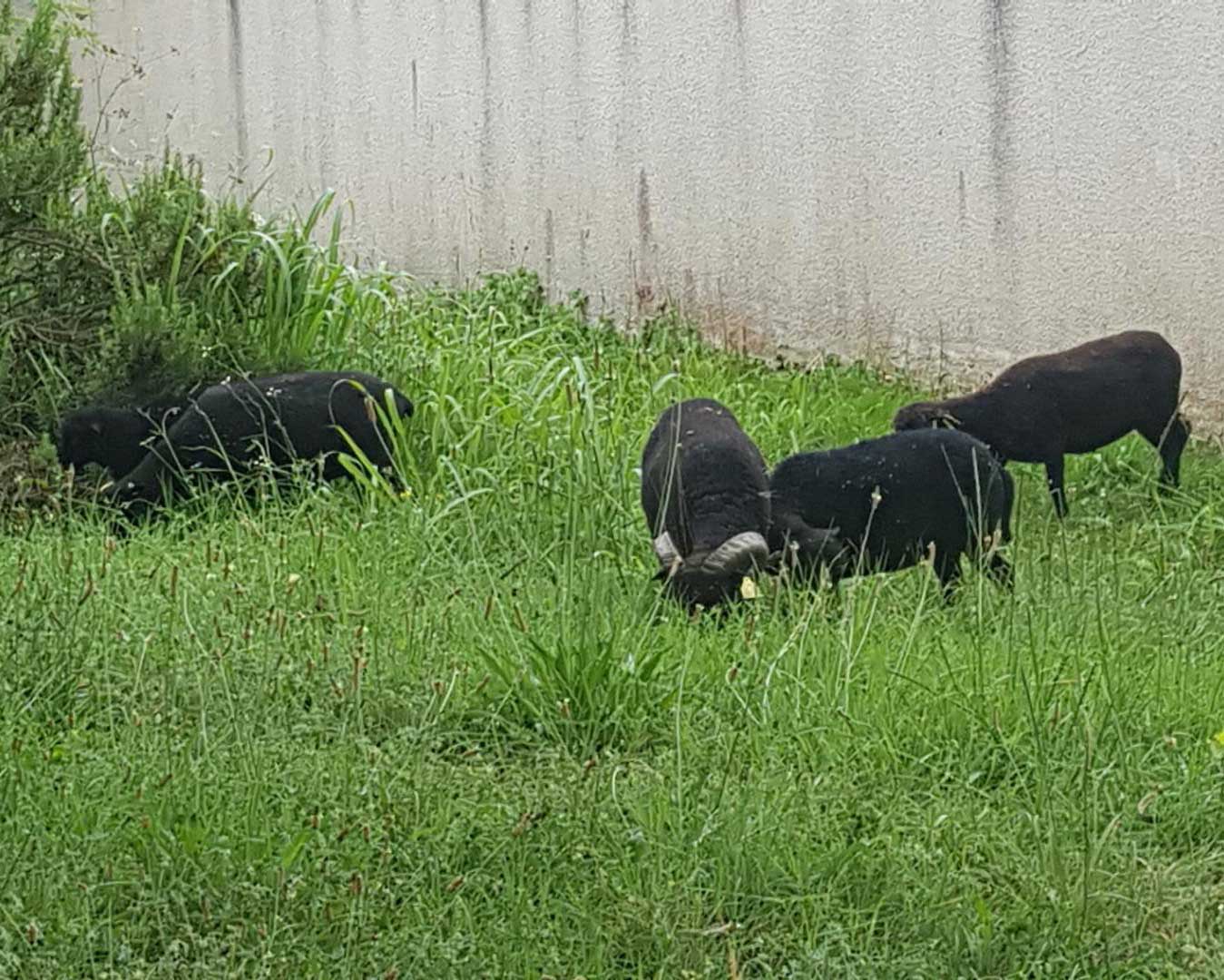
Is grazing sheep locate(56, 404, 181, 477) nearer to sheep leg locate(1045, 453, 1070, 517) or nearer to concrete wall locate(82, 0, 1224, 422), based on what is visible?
sheep leg locate(1045, 453, 1070, 517)

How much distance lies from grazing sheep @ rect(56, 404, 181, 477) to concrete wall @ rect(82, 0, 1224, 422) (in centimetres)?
427

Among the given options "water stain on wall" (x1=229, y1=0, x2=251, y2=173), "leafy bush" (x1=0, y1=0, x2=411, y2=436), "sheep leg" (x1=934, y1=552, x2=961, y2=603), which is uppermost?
"water stain on wall" (x1=229, y1=0, x2=251, y2=173)

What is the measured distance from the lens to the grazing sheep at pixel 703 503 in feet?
20.9

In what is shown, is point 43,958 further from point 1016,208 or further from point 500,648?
point 1016,208

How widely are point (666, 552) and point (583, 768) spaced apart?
66.2 inches

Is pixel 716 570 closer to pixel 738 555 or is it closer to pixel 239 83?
pixel 738 555

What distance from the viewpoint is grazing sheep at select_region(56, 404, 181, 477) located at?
27.6ft

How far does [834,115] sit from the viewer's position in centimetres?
1127

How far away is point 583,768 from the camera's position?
195 inches

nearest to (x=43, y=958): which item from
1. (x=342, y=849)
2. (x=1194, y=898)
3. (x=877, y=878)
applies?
(x=342, y=849)

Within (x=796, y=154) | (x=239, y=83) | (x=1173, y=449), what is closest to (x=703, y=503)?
(x=1173, y=449)


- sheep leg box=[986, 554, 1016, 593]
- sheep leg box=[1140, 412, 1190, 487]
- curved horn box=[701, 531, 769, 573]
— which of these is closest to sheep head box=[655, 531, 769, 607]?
curved horn box=[701, 531, 769, 573]

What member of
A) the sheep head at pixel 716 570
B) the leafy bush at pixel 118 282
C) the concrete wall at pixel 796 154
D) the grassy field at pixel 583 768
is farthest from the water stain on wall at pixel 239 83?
the sheep head at pixel 716 570

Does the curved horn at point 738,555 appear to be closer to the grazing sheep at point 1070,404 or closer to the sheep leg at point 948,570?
the sheep leg at point 948,570
